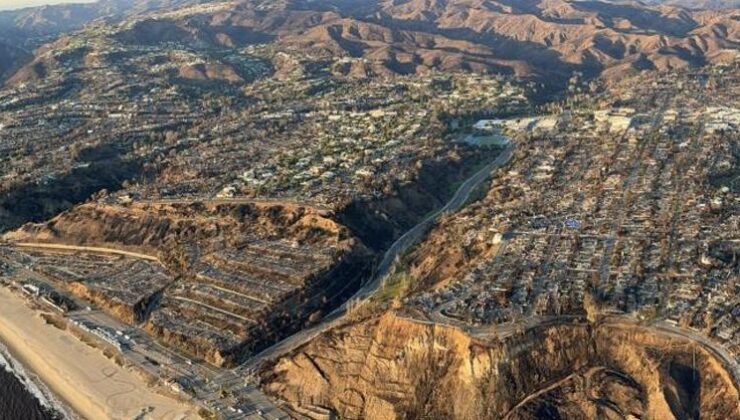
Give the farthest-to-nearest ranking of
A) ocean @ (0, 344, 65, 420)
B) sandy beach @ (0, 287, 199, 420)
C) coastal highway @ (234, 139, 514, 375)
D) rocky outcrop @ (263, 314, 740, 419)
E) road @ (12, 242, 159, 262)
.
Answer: road @ (12, 242, 159, 262)
coastal highway @ (234, 139, 514, 375)
ocean @ (0, 344, 65, 420)
sandy beach @ (0, 287, 199, 420)
rocky outcrop @ (263, 314, 740, 419)

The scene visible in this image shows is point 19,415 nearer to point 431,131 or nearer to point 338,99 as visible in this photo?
point 431,131

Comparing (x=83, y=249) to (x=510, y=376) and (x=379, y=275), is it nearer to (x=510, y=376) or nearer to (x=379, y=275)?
(x=379, y=275)

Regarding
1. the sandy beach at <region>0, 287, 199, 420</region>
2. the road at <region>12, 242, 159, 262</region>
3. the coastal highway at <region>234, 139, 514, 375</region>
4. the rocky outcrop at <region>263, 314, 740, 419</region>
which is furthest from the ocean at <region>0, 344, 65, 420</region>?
the road at <region>12, 242, 159, 262</region>

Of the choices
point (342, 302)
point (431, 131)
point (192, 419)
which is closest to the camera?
point (192, 419)

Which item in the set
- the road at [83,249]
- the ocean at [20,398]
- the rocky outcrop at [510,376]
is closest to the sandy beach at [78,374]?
the ocean at [20,398]

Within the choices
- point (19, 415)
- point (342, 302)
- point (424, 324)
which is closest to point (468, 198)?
point (342, 302)

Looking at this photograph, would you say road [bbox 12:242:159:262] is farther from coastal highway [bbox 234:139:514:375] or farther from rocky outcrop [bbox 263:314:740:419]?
rocky outcrop [bbox 263:314:740:419]
